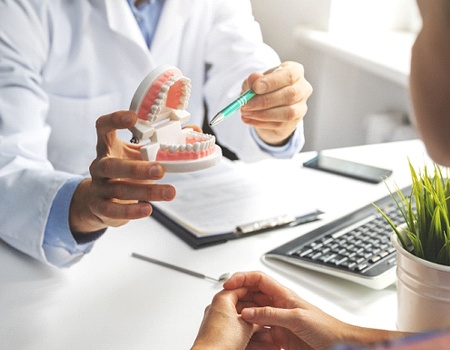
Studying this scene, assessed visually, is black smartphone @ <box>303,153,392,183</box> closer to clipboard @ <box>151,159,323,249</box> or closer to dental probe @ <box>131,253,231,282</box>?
clipboard @ <box>151,159,323,249</box>

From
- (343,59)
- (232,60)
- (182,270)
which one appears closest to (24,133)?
(182,270)

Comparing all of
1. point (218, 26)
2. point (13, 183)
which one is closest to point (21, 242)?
point (13, 183)

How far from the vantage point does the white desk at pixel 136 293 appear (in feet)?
2.29

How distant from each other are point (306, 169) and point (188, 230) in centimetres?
33

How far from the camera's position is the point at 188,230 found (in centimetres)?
91

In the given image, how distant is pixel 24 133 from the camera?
0.95 metres

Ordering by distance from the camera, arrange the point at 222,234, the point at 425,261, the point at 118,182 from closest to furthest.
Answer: the point at 425,261, the point at 118,182, the point at 222,234

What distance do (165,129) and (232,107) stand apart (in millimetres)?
121

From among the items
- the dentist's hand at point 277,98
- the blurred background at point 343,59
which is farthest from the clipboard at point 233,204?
the blurred background at point 343,59

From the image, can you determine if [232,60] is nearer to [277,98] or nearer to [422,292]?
[277,98]

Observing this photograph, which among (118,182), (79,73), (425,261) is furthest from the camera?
(79,73)

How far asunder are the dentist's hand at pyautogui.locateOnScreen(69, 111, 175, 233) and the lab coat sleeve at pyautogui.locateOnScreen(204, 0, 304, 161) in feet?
1.38

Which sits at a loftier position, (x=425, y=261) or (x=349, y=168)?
(x=425, y=261)

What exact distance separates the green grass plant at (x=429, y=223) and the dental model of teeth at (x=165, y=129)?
0.20 m
